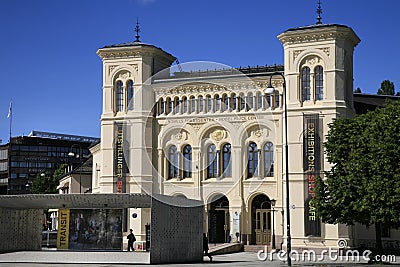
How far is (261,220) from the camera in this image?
58.2 metres

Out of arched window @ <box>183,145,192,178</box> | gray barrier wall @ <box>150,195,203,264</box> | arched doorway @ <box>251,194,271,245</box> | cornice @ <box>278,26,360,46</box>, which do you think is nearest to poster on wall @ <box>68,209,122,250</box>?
gray barrier wall @ <box>150,195,203,264</box>

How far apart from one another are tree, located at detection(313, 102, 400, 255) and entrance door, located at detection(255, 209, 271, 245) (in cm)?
1356

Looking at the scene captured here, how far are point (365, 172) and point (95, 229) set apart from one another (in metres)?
16.3

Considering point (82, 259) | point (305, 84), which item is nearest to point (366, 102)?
point (305, 84)

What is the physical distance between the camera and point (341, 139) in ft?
145

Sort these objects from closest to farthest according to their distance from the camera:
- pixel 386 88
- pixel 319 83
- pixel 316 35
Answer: pixel 316 35
pixel 319 83
pixel 386 88

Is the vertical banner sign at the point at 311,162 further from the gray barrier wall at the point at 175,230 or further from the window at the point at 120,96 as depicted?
the window at the point at 120,96

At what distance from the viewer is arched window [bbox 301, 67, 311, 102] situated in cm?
5609

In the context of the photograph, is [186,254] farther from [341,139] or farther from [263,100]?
[263,100]

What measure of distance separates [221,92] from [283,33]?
732 cm

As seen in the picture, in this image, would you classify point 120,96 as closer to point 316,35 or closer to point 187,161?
point 187,161

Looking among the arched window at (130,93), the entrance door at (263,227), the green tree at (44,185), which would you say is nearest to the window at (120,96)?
the arched window at (130,93)

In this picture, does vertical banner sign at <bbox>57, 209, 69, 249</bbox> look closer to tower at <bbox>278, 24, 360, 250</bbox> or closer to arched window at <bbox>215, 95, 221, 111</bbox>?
tower at <bbox>278, 24, 360, 250</bbox>

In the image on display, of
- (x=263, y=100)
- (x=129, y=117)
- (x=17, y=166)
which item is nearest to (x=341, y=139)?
(x=263, y=100)
